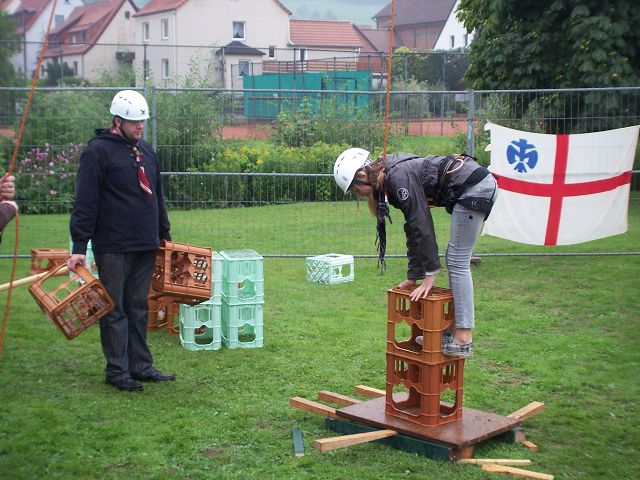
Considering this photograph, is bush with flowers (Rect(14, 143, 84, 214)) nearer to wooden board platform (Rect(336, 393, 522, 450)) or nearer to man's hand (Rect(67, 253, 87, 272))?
man's hand (Rect(67, 253, 87, 272))

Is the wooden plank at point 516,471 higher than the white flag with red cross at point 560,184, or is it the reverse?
the white flag with red cross at point 560,184

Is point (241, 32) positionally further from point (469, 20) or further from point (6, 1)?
point (469, 20)

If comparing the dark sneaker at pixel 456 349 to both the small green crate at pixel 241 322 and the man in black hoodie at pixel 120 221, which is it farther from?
the small green crate at pixel 241 322

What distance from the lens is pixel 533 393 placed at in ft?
23.3

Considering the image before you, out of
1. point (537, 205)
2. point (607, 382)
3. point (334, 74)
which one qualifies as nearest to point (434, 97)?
point (537, 205)

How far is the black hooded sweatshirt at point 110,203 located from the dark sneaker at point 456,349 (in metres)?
2.70

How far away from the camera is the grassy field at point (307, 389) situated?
18.5 ft

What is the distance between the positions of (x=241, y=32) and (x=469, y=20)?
3737 centimetres

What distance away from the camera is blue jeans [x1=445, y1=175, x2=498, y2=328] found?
19.6 ft

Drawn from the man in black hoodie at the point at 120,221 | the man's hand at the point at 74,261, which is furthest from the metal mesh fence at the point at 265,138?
the man's hand at the point at 74,261

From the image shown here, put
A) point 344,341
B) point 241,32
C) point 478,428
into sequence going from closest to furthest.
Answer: point 478,428
point 344,341
point 241,32

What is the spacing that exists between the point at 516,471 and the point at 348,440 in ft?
3.66

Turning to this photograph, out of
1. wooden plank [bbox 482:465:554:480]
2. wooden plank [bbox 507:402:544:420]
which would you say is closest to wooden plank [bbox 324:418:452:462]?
wooden plank [bbox 482:465:554:480]

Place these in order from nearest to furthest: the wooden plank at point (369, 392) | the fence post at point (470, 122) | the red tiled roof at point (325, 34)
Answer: the wooden plank at point (369, 392)
the fence post at point (470, 122)
the red tiled roof at point (325, 34)
